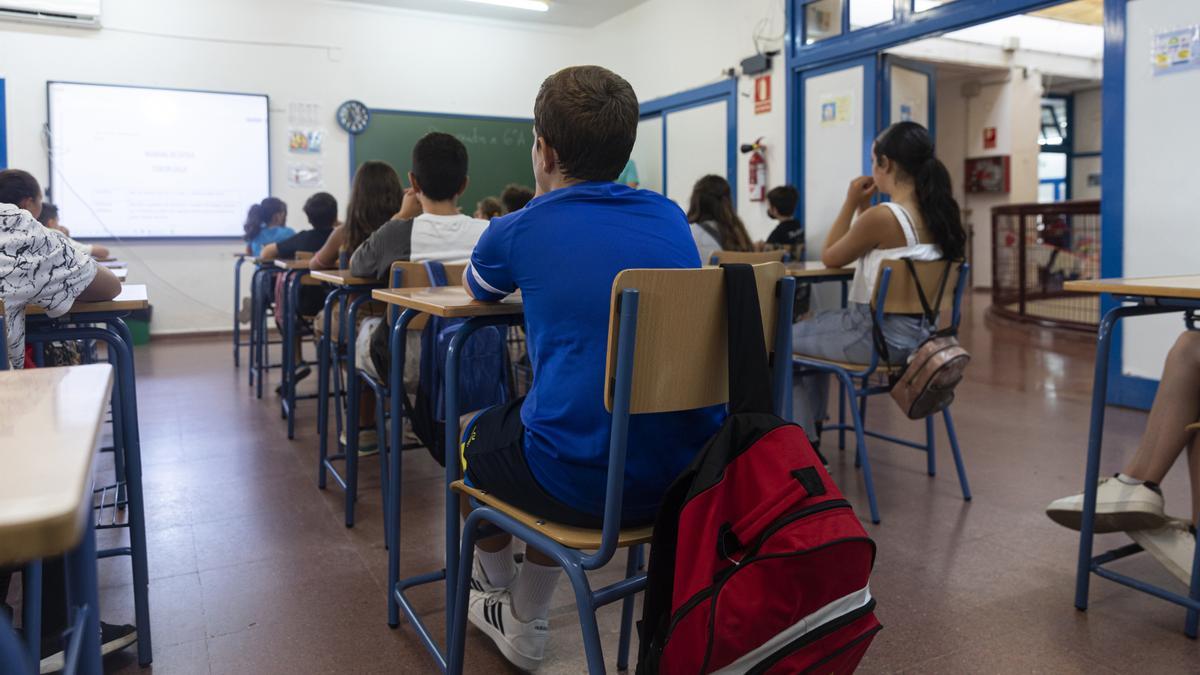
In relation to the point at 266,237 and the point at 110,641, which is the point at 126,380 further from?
the point at 266,237

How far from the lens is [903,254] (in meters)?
2.62

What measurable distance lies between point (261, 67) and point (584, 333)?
6701 millimetres

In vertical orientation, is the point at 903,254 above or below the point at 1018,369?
above

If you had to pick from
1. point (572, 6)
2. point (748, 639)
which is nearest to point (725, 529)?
point (748, 639)

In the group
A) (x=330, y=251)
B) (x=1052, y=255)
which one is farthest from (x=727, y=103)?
(x=330, y=251)

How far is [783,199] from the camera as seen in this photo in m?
5.14

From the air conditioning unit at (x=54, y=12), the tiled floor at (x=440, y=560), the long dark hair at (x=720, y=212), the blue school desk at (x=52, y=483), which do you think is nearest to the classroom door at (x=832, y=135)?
the long dark hair at (x=720, y=212)

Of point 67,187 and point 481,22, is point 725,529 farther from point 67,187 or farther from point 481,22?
point 481,22

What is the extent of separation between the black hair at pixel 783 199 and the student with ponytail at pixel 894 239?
7.73ft

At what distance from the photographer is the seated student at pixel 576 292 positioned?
120 centimetres

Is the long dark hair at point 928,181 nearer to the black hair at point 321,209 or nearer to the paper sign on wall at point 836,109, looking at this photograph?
the black hair at point 321,209

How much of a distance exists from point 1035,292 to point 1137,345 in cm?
382

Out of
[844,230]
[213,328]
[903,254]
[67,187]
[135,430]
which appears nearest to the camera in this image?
[135,430]

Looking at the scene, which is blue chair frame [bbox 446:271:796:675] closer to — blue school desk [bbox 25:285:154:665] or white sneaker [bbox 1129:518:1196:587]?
blue school desk [bbox 25:285:154:665]
